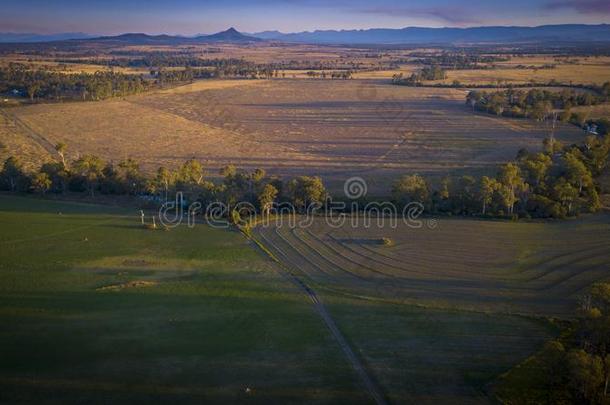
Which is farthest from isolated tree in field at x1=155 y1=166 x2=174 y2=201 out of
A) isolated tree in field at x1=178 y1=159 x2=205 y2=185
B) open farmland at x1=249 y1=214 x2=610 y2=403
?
open farmland at x1=249 y1=214 x2=610 y2=403

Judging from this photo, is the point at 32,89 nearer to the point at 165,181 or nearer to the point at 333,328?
the point at 165,181

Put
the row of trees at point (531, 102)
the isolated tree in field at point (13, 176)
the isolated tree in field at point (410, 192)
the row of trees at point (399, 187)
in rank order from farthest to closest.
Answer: the row of trees at point (531, 102)
the isolated tree in field at point (13, 176)
the isolated tree in field at point (410, 192)
the row of trees at point (399, 187)

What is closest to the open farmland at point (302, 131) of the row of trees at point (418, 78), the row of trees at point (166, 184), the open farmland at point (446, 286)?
the row of trees at point (166, 184)

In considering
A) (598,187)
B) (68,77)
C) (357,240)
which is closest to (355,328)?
(357,240)

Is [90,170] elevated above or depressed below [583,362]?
above

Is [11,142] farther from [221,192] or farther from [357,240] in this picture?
[357,240]

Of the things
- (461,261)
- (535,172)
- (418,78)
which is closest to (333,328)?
(461,261)

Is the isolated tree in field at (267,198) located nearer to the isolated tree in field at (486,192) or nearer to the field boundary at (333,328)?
the field boundary at (333,328)
